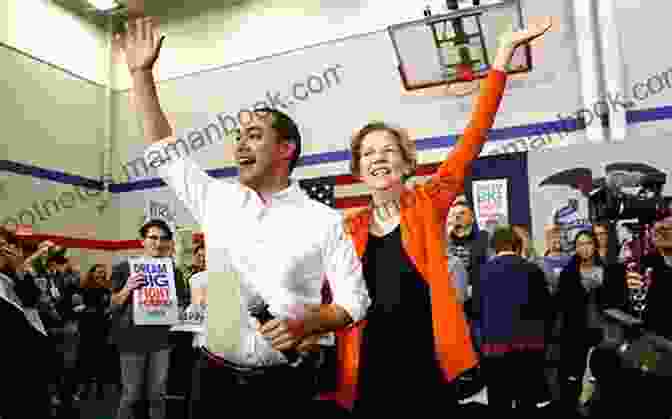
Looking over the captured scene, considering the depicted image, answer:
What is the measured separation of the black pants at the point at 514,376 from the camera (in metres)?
3.18

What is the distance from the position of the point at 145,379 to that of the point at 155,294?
489 mm

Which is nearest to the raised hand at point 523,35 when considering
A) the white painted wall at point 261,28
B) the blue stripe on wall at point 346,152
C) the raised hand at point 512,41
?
the raised hand at point 512,41

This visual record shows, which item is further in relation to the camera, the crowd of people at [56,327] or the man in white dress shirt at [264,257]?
the crowd of people at [56,327]

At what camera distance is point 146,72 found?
126cm

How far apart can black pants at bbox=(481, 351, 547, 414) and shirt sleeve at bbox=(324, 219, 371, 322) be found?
2.30 m

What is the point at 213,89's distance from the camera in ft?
24.5

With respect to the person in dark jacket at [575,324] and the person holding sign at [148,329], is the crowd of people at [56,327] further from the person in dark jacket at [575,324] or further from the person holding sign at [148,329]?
the person in dark jacket at [575,324]

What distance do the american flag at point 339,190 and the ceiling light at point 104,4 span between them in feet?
12.5

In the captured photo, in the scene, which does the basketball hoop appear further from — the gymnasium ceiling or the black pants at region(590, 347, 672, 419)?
the black pants at region(590, 347, 672, 419)

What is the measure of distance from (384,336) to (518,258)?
1918 mm

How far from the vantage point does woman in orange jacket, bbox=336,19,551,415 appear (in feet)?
4.96

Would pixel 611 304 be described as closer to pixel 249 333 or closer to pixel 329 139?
pixel 249 333

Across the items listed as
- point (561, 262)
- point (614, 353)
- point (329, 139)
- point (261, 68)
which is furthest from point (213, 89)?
Answer: point (614, 353)

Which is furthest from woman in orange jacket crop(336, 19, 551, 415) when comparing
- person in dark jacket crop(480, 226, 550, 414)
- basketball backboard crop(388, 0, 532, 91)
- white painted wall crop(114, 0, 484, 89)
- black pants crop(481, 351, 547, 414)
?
white painted wall crop(114, 0, 484, 89)
